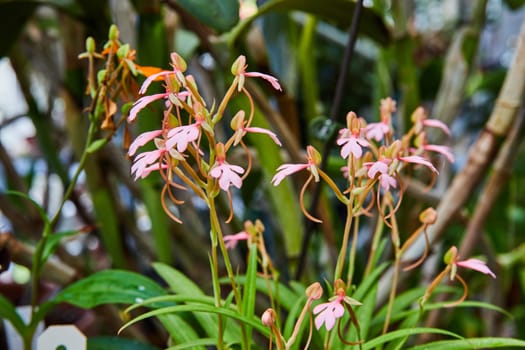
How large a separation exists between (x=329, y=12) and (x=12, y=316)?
0.41 metres

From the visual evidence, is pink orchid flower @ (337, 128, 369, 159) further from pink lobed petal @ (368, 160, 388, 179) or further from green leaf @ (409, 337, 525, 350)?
green leaf @ (409, 337, 525, 350)

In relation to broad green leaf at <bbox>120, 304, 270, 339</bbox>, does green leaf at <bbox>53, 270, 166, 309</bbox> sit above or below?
below

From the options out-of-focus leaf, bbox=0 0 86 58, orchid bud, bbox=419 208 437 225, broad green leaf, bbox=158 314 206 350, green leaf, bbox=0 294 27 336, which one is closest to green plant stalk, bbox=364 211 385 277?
orchid bud, bbox=419 208 437 225

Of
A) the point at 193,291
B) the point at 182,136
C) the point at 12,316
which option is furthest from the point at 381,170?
the point at 12,316

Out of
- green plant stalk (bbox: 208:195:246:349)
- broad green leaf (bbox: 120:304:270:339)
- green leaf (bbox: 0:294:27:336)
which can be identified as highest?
green plant stalk (bbox: 208:195:246:349)

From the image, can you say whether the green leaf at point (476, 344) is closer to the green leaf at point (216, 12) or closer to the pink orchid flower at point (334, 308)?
the pink orchid flower at point (334, 308)

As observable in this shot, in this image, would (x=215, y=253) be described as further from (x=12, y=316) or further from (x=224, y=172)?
(x=12, y=316)

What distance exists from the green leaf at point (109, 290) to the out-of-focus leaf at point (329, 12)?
0.27 metres

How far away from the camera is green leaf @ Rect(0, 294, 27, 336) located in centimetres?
48

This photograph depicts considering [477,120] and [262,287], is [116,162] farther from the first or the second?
[477,120]

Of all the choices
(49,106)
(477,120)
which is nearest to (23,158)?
(49,106)

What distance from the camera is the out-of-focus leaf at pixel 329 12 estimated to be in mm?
604

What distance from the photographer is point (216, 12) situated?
22.2 inches

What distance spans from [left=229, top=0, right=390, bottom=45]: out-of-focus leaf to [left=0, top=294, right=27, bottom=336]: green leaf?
32 centimetres
